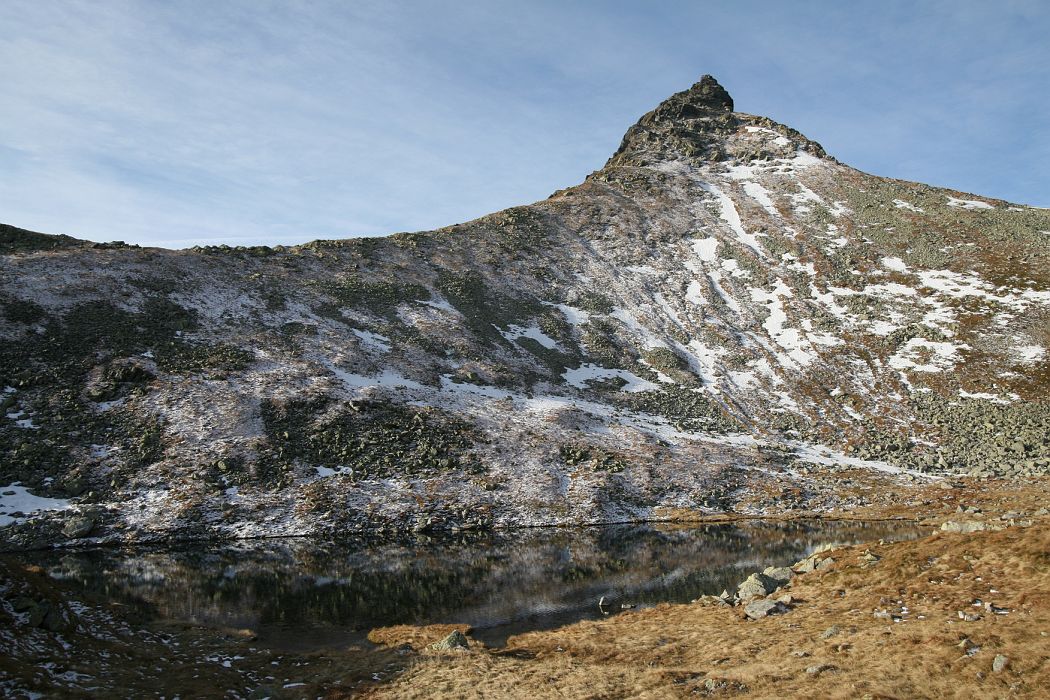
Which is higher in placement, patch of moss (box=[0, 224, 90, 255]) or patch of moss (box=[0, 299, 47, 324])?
patch of moss (box=[0, 224, 90, 255])

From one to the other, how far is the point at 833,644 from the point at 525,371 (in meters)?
56.1

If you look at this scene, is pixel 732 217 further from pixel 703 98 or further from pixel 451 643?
pixel 451 643

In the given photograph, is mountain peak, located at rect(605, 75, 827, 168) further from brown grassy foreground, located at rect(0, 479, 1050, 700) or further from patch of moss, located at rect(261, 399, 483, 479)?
brown grassy foreground, located at rect(0, 479, 1050, 700)

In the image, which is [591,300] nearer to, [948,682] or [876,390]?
[876,390]

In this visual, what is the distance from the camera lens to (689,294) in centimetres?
9781

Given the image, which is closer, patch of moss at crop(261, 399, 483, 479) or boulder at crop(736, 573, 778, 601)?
boulder at crop(736, 573, 778, 601)

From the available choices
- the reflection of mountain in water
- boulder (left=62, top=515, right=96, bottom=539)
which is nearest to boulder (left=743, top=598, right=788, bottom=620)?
the reflection of mountain in water

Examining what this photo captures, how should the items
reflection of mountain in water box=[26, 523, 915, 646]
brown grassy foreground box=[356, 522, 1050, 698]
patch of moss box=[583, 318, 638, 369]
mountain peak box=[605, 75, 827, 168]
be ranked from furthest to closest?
mountain peak box=[605, 75, 827, 168], patch of moss box=[583, 318, 638, 369], reflection of mountain in water box=[26, 523, 915, 646], brown grassy foreground box=[356, 522, 1050, 698]

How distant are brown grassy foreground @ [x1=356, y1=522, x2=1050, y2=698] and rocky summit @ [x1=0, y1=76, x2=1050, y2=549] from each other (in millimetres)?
25437

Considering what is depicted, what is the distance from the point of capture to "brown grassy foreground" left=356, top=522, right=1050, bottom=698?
15.6 m

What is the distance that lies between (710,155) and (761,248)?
145 feet

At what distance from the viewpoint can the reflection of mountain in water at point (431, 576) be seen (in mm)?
28062

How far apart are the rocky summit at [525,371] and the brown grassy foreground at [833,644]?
25437mm

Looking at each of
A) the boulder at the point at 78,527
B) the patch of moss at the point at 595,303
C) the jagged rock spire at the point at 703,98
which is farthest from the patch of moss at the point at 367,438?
the jagged rock spire at the point at 703,98
